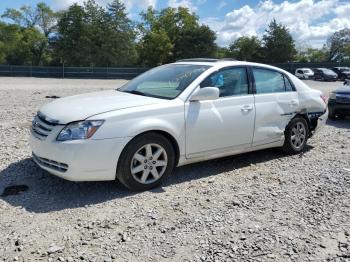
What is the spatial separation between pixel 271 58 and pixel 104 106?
6684 centimetres

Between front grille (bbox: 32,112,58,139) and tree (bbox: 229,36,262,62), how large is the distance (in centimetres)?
6734

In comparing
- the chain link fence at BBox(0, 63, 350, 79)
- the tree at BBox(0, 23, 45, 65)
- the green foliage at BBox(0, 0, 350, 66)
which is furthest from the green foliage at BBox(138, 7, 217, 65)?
→ the tree at BBox(0, 23, 45, 65)

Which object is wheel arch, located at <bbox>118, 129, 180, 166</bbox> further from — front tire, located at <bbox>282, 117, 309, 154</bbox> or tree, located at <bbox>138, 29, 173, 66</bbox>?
tree, located at <bbox>138, 29, 173, 66</bbox>

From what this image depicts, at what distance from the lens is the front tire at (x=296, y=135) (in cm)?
664

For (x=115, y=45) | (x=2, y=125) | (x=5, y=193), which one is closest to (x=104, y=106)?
(x=5, y=193)

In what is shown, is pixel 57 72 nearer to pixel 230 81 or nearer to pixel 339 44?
pixel 230 81

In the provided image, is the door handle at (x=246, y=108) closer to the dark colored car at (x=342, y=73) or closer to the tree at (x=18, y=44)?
the dark colored car at (x=342, y=73)

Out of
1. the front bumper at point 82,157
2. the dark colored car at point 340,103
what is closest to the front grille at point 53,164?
the front bumper at point 82,157

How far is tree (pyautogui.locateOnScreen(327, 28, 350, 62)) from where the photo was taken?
3698 inches

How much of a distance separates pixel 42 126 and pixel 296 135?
413cm

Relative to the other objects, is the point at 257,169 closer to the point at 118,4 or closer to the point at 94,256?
the point at 94,256

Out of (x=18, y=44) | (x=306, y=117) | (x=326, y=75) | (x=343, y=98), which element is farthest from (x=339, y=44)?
(x=306, y=117)

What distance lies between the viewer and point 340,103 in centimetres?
1130

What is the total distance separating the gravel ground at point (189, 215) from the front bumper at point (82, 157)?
12.4 inches
